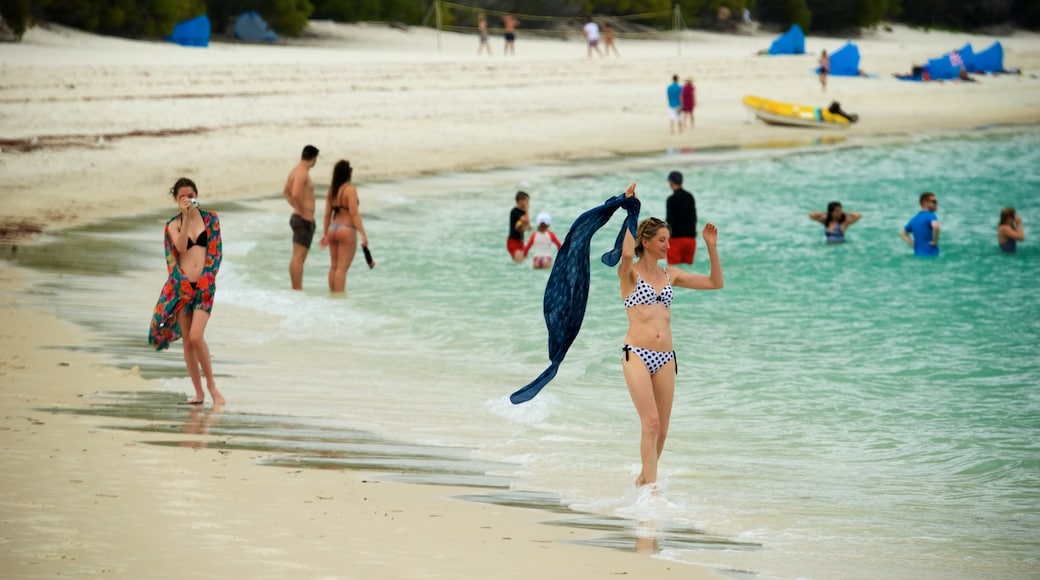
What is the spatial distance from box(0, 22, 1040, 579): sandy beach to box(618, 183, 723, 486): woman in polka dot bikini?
844 mm

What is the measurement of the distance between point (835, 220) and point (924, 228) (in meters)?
1.61

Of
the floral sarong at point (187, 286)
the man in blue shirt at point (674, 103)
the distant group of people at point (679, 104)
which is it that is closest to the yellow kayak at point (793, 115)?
the distant group of people at point (679, 104)

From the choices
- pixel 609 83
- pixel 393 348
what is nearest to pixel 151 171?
pixel 393 348

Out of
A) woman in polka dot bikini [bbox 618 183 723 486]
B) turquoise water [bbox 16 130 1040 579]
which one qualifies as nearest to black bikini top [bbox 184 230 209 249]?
turquoise water [bbox 16 130 1040 579]

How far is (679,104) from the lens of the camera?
32.5 metres

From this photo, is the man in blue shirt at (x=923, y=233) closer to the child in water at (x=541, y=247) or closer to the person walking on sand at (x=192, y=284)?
the child in water at (x=541, y=247)

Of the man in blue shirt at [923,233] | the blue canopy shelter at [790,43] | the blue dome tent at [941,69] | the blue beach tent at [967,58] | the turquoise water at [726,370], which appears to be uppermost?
the blue canopy shelter at [790,43]

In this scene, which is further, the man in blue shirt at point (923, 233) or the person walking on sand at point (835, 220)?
the person walking on sand at point (835, 220)

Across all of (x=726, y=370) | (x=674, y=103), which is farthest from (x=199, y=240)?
(x=674, y=103)

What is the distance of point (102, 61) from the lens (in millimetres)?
30922

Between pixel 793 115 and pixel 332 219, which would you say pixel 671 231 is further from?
pixel 793 115

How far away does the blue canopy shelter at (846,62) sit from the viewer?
4616 centimetres

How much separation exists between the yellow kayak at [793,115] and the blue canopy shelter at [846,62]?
887 centimetres

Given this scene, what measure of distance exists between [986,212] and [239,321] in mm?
17489
